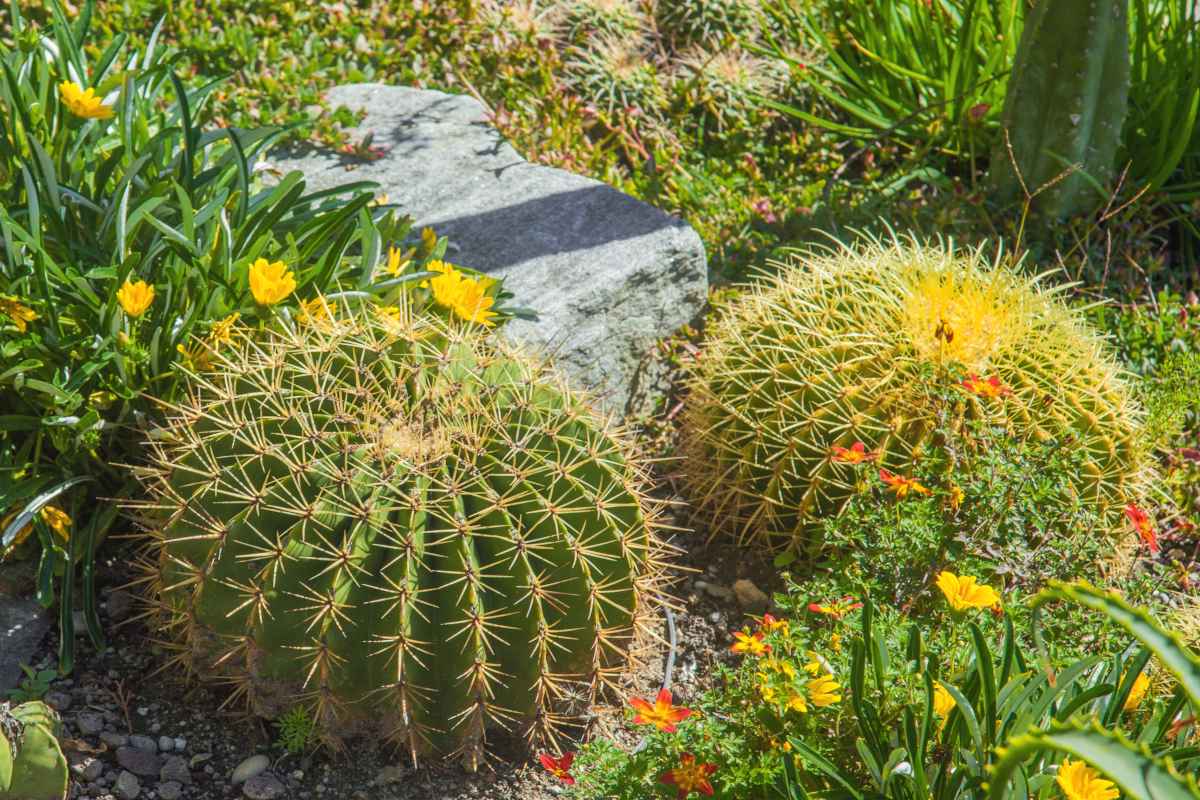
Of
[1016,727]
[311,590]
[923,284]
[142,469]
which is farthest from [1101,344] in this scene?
[142,469]

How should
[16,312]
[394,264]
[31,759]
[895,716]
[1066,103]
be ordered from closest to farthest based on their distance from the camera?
1. [895,716]
2. [31,759]
3. [16,312]
4. [394,264]
5. [1066,103]

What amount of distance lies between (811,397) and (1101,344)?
1.02 m

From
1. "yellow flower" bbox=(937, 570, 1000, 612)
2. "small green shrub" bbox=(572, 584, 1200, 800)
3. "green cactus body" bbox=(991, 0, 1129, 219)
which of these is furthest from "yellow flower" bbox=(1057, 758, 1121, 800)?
"green cactus body" bbox=(991, 0, 1129, 219)

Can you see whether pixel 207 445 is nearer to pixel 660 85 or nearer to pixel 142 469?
pixel 142 469

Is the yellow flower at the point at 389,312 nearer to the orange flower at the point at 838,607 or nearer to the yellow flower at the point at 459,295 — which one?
the yellow flower at the point at 459,295

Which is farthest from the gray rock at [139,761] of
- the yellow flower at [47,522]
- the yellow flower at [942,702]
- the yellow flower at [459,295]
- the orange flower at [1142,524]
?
the orange flower at [1142,524]

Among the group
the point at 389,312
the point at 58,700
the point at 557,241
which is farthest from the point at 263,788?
the point at 557,241

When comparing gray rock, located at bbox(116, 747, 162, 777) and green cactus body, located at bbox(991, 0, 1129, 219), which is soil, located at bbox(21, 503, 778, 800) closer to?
gray rock, located at bbox(116, 747, 162, 777)

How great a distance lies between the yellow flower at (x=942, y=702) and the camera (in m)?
2.16

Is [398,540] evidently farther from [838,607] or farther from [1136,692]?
[1136,692]

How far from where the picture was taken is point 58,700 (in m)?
2.77

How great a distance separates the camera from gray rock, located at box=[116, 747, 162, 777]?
8.70 ft

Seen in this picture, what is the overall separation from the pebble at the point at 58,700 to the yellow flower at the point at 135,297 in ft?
3.05

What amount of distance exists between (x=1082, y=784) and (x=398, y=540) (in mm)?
1354
